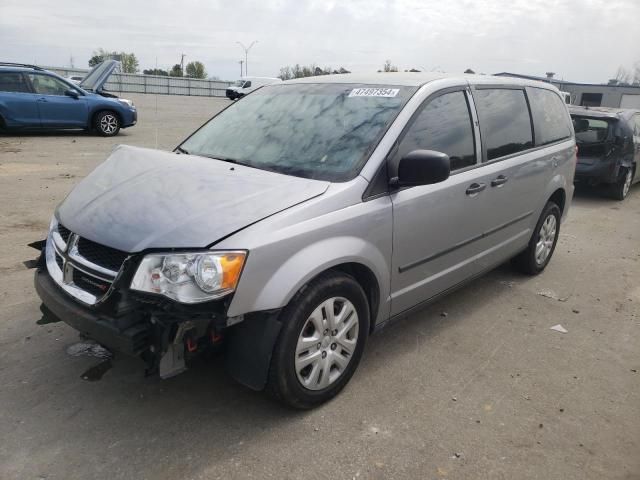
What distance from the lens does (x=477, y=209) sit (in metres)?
3.84

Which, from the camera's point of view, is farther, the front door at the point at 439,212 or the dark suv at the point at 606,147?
the dark suv at the point at 606,147

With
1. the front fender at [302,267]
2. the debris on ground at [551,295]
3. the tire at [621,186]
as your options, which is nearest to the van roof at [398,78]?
the front fender at [302,267]

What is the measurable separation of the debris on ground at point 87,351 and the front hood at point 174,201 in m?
0.91

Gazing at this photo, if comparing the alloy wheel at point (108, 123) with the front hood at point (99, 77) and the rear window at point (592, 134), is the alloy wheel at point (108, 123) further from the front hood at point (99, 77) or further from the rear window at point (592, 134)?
the rear window at point (592, 134)

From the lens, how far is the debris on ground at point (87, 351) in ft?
11.1

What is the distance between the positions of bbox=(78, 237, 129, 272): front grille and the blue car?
11.9 meters

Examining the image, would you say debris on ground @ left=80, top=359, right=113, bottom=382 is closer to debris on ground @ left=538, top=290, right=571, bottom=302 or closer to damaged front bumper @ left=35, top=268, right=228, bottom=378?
damaged front bumper @ left=35, top=268, right=228, bottom=378

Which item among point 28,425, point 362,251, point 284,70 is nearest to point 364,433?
point 362,251

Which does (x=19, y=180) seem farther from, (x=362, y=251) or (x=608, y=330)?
(x=608, y=330)

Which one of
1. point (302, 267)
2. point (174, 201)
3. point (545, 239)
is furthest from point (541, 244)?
point (174, 201)

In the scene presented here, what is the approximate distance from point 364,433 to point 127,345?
1252 mm

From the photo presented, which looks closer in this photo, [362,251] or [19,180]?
[362,251]

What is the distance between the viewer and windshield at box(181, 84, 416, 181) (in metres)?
3.12

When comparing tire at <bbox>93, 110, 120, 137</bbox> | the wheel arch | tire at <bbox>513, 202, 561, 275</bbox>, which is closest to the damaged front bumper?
tire at <bbox>513, 202, 561, 275</bbox>
